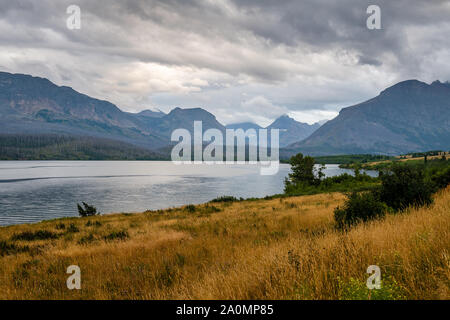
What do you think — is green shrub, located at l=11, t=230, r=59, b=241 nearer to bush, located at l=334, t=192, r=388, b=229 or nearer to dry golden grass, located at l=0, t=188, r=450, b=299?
dry golden grass, located at l=0, t=188, r=450, b=299

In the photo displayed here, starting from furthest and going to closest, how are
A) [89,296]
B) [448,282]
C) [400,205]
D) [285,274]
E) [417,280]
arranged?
[400,205] < [89,296] < [285,274] < [417,280] < [448,282]

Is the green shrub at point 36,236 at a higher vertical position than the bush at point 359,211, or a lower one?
lower

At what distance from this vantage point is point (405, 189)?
1287cm

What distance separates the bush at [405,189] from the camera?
12523 millimetres

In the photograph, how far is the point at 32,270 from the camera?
8.15 metres

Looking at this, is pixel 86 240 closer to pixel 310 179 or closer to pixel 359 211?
pixel 359 211

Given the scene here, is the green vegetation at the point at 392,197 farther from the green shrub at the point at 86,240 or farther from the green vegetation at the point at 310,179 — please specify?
the green vegetation at the point at 310,179

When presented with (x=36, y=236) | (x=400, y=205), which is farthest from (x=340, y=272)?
(x=36, y=236)

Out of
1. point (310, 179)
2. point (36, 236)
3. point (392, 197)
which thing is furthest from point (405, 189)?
point (310, 179)

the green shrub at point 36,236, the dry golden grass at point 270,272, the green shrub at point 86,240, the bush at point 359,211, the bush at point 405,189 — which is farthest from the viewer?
Result: the green shrub at point 36,236

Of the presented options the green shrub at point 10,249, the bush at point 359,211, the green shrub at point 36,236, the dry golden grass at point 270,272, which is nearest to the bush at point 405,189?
the bush at point 359,211

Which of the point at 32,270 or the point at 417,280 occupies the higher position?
the point at 417,280
